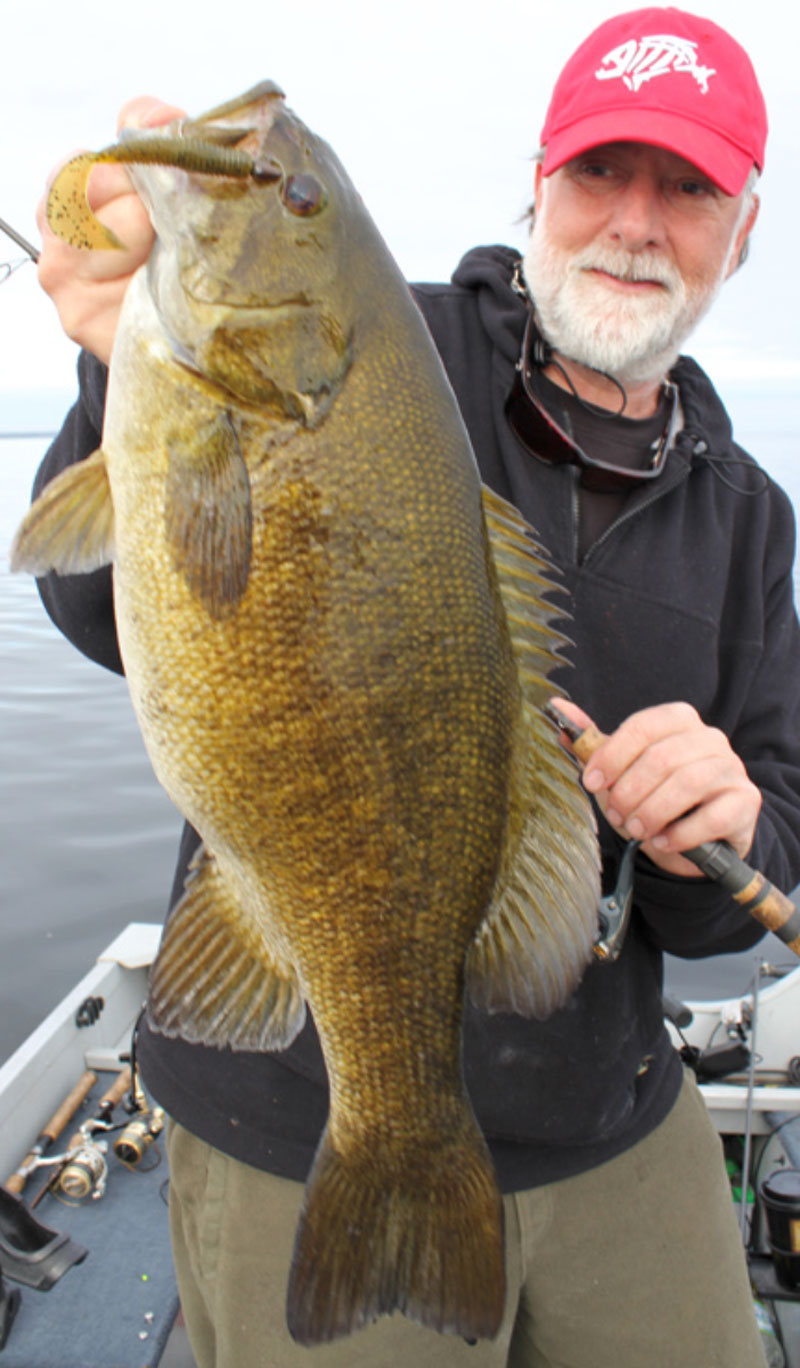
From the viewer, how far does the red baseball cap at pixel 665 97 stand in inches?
84.9

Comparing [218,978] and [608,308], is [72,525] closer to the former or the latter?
[218,978]

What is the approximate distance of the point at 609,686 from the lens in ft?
7.23

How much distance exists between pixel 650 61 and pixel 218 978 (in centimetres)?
222

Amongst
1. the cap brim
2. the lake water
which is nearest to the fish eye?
the cap brim

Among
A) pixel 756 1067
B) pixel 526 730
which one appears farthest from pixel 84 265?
pixel 756 1067

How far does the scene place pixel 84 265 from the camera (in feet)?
4.61

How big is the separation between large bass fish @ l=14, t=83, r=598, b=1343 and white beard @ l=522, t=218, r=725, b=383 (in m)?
0.94

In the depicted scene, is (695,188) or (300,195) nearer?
(300,195)

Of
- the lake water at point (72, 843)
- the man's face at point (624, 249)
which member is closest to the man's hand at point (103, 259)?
the man's face at point (624, 249)

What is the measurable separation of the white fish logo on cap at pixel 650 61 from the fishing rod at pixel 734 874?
1.51m

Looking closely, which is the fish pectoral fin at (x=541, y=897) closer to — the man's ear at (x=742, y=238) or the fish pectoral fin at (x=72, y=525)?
the fish pectoral fin at (x=72, y=525)

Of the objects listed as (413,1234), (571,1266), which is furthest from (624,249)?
(571,1266)

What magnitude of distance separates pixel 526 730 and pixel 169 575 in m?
0.61

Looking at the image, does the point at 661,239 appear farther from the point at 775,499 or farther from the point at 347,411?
the point at 347,411
